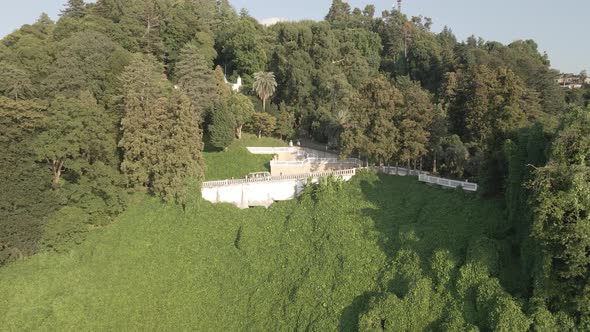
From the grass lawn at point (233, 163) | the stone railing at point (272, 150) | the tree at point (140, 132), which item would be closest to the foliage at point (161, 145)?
the tree at point (140, 132)

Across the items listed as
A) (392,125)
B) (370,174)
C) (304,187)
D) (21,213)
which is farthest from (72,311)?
(392,125)

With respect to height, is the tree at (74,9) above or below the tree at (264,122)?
above

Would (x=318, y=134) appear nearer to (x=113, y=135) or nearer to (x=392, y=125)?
(x=392, y=125)

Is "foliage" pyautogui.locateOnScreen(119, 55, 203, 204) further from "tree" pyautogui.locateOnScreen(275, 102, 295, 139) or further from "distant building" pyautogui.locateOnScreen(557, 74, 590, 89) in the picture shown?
"distant building" pyautogui.locateOnScreen(557, 74, 590, 89)

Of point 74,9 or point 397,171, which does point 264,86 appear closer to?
point 397,171

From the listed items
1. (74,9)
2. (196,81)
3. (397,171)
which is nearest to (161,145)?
(196,81)

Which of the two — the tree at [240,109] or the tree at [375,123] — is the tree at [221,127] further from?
the tree at [375,123]

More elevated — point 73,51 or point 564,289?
point 73,51
